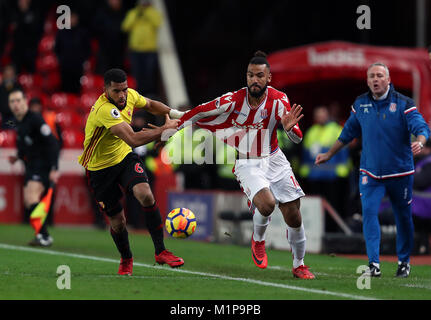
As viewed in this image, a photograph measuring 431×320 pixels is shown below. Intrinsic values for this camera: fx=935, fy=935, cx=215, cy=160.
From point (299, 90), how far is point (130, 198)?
4044 millimetres

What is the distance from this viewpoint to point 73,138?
1964 centimetres

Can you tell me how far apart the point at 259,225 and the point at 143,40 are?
10.9 metres

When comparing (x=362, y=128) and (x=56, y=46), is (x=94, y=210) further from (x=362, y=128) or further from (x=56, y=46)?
(x=362, y=128)

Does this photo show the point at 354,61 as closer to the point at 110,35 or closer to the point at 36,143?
the point at 110,35

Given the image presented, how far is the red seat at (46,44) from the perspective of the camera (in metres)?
22.4

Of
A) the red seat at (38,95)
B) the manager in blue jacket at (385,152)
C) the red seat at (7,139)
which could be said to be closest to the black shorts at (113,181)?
the manager in blue jacket at (385,152)

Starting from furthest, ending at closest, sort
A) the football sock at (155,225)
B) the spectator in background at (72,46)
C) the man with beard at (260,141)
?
the spectator in background at (72,46), the football sock at (155,225), the man with beard at (260,141)

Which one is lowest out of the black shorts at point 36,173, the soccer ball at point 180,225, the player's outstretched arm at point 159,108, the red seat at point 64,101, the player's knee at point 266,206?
the soccer ball at point 180,225

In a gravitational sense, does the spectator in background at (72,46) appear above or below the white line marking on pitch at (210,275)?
above

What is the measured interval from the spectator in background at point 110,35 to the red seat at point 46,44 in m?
1.24

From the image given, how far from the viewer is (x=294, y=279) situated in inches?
371

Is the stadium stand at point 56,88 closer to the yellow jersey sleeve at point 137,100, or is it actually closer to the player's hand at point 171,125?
the yellow jersey sleeve at point 137,100

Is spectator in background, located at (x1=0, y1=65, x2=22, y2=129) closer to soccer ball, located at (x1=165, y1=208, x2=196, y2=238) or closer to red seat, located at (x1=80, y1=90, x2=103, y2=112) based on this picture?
red seat, located at (x1=80, y1=90, x2=103, y2=112)

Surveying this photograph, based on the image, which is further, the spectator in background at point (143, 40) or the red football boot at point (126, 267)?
the spectator in background at point (143, 40)
